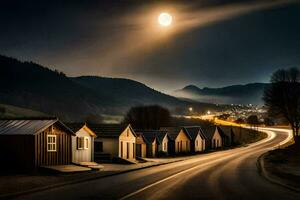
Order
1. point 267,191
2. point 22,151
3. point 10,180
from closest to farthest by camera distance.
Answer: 1. point 267,191
2. point 10,180
3. point 22,151

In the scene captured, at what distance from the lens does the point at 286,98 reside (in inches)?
3585

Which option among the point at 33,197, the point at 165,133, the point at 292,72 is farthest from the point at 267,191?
the point at 292,72

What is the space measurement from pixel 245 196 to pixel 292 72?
78994 millimetres

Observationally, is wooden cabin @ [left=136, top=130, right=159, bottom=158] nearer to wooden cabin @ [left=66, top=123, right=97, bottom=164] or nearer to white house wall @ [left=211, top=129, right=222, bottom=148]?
wooden cabin @ [left=66, top=123, right=97, bottom=164]

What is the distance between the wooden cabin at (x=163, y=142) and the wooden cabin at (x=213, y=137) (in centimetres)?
2905

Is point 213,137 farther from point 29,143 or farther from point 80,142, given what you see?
point 29,143

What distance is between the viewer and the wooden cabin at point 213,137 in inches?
4852

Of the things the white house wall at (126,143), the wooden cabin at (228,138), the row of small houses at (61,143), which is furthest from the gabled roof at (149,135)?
the wooden cabin at (228,138)

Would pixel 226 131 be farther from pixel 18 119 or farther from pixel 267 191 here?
pixel 267 191

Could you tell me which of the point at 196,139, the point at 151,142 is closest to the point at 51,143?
the point at 151,142

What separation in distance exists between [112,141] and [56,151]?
842 inches

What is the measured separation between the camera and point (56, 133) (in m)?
43.8

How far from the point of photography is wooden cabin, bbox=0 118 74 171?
3986cm

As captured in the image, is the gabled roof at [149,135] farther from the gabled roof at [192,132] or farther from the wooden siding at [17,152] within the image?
the wooden siding at [17,152]
